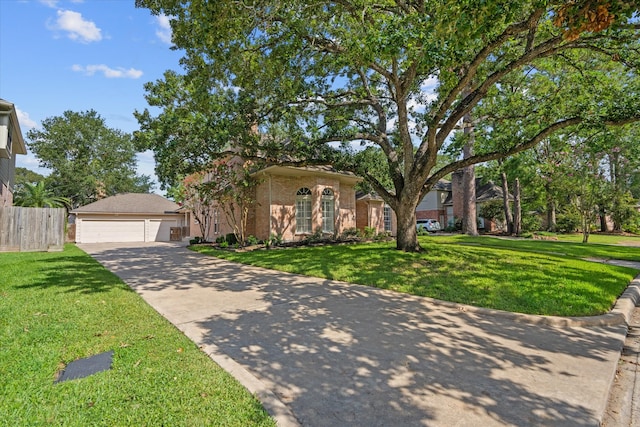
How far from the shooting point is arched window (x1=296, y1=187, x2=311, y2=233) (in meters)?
18.2

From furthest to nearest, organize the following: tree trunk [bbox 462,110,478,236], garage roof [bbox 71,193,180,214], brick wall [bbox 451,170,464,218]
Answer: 1. brick wall [bbox 451,170,464,218]
2. garage roof [bbox 71,193,180,214]
3. tree trunk [bbox 462,110,478,236]

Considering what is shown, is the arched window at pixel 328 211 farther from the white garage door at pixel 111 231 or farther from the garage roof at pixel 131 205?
the white garage door at pixel 111 231

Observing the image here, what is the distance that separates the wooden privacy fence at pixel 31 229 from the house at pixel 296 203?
33.0 ft

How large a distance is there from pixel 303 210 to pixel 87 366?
15121 mm

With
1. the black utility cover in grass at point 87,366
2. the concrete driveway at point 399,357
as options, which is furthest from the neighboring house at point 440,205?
the black utility cover in grass at point 87,366

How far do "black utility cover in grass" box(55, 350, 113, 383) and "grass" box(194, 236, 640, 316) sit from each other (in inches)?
217

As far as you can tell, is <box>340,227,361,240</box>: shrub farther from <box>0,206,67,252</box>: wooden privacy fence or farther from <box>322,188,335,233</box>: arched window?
<box>0,206,67,252</box>: wooden privacy fence

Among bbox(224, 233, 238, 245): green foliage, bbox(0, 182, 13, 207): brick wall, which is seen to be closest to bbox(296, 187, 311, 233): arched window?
bbox(224, 233, 238, 245): green foliage

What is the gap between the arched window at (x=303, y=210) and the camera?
18.2 m

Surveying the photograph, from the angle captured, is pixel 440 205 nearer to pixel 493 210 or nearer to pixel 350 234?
pixel 493 210

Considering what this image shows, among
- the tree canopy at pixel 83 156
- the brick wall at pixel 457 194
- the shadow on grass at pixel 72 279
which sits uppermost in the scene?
the tree canopy at pixel 83 156

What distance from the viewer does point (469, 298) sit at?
→ 6406 millimetres

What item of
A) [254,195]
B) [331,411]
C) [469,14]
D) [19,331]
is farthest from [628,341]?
[254,195]

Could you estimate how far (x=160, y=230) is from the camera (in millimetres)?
30047
